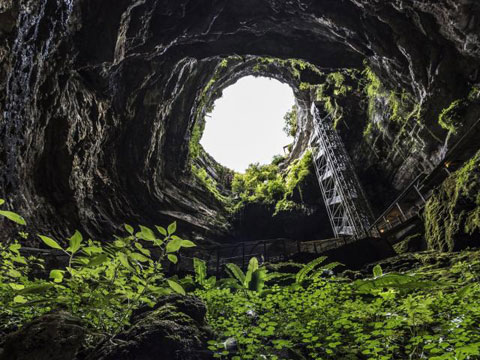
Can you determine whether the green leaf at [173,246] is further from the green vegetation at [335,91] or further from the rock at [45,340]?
the green vegetation at [335,91]

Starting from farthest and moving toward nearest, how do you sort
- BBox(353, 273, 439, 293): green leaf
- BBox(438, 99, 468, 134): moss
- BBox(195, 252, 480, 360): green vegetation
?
1. BBox(438, 99, 468, 134): moss
2. BBox(353, 273, 439, 293): green leaf
3. BBox(195, 252, 480, 360): green vegetation

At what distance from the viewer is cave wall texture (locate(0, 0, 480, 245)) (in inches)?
235

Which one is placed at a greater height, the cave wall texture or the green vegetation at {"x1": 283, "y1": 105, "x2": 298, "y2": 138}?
the green vegetation at {"x1": 283, "y1": 105, "x2": 298, "y2": 138}

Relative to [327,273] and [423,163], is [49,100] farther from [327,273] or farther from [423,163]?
[423,163]

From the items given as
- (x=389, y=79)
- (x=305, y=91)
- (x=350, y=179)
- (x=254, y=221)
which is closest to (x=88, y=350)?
(x=389, y=79)

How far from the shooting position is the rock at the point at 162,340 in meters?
2.04

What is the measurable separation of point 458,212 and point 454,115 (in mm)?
4168

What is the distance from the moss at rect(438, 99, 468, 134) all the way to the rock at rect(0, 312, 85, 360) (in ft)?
32.9

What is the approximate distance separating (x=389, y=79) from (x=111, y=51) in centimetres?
1017

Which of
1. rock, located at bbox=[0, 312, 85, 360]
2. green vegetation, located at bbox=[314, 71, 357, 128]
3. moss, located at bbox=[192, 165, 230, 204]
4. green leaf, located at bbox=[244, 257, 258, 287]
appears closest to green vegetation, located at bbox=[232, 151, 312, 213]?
moss, located at bbox=[192, 165, 230, 204]

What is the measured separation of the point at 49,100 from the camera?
21.9 ft

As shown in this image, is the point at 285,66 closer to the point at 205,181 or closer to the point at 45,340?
the point at 205,181

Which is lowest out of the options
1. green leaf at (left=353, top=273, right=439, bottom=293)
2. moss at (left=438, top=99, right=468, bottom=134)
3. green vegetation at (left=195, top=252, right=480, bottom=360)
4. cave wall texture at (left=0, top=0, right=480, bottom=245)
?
green vegetation at (left=195, top=252, right=480, bottom=360)

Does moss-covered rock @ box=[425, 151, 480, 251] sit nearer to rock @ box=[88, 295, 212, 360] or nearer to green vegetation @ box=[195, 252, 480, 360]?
green vegetation @ box=[195, 252, 480, 360]
